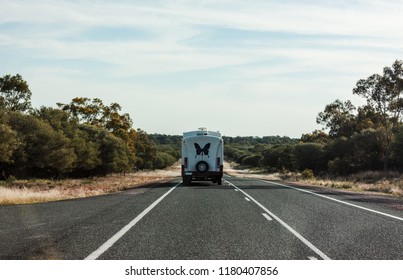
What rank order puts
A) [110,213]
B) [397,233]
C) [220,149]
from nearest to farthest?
[397,233], [110,213], [220,149]

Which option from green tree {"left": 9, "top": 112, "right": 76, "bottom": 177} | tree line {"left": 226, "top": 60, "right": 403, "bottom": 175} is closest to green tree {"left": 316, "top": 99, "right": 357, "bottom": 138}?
tree line {"left": 226, "top": 60, "right": 403, "bottom": 175}

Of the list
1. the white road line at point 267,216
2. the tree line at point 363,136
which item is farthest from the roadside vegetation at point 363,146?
the white road line at point 267,216

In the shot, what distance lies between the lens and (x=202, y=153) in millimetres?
28031

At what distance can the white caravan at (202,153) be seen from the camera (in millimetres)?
27797

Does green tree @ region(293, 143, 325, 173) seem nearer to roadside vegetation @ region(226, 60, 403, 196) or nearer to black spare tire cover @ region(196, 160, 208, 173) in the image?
roadside vegetation @ region(226, 60, 403, 196)

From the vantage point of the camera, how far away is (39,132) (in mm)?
46781

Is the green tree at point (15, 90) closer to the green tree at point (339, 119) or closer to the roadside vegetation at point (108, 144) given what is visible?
the roadside vegetation at point (108, 144)

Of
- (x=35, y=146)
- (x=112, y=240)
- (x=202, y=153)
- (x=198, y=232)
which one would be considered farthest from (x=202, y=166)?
(x=35, y=146)

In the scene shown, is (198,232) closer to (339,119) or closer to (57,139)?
(57,139)

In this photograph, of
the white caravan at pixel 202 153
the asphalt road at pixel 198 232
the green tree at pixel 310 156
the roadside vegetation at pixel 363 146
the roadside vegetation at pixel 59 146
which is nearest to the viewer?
the asphalt road at pixel 198 232

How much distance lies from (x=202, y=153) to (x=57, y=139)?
2710 centimetres

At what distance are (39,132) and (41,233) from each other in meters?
39.7

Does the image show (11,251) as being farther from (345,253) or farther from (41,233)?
→ (345,253)
